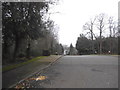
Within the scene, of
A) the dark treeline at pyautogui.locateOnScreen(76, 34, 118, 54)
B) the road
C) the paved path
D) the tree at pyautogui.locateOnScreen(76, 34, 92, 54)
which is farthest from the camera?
the tree at pyautogui.locateOnScreen(76, 34, 92, 54)

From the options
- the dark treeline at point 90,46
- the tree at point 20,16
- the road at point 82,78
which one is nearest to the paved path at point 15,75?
the road at point 82,78

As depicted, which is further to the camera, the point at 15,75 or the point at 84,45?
the point at 84,45

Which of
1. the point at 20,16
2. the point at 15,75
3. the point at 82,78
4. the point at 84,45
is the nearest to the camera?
the point at 82,78

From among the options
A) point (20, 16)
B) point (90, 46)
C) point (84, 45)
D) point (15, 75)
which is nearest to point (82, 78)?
point (15, 75)

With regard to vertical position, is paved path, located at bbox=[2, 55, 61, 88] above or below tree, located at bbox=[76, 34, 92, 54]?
below

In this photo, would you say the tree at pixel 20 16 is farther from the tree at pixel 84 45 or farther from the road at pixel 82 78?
the tree at pixel 84 45

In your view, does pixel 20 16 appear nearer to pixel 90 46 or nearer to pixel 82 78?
pixel 82 78

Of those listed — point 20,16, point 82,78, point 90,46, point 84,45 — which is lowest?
point 82,78

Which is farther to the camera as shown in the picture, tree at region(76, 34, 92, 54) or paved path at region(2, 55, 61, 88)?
tree at region(76, 34, 92, 54)

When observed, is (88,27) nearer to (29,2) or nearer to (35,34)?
(35,34)

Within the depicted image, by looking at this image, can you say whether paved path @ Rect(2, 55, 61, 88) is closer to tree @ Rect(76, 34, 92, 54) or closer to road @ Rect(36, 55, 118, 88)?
road @ Rect(36, 55, 118, 88)

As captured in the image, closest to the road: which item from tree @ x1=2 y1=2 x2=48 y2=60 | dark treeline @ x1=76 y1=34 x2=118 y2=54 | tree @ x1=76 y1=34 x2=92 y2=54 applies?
tree @ x1=2 y1=2 x2=48 y2=60

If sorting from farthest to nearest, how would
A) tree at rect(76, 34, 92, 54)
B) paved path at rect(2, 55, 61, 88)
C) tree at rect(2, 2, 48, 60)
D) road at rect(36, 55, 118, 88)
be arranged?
tree at rect(76, 34, 92, 54)
tree at rect(2, 2, 48, 60)
paved path at rect(2, 55, 61, 88)
road at rect(36, 55, 118, 88)

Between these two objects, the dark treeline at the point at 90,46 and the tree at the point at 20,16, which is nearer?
the tree at the point at 20,16
